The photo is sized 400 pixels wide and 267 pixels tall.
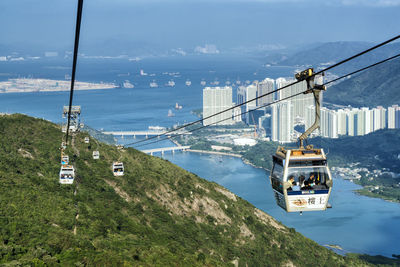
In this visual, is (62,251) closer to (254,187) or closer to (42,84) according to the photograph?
(254,187)

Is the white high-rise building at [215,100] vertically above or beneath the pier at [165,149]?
above

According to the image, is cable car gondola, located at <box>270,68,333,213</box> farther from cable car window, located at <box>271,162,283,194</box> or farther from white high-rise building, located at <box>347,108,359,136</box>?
white high-rise building, located at <box>347,108,359,136</box>

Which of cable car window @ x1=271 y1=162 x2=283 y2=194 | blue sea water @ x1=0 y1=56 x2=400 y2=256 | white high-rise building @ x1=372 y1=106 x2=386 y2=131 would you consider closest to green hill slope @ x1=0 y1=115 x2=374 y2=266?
cable car window @ x1=271 y1=162 x2=283 y2=194

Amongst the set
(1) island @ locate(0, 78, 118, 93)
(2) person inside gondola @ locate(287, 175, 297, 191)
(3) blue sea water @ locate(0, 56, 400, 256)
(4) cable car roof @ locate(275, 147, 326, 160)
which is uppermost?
(1) island @ locate(0, 78, 118, 93)

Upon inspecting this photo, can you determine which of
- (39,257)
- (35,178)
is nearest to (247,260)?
(35,178)

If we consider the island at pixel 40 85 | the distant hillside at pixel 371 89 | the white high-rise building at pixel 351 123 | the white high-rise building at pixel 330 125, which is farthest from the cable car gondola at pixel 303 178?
the island at pixel 40 85

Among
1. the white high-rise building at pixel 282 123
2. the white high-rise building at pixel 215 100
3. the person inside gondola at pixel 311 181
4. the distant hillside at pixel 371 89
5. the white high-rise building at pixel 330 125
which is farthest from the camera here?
the distant hillside at pixel 371 89

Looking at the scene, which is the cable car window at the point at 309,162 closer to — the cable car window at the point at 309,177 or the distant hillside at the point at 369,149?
the cable car window at the point at 309,177
